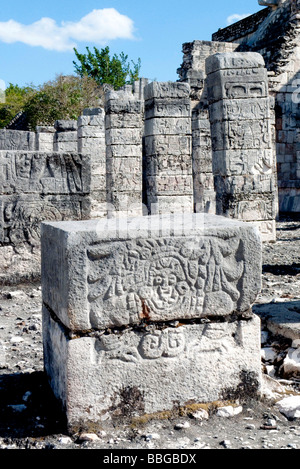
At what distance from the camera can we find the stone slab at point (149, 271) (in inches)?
115

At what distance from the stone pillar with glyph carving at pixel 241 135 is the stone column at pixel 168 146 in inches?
63.4

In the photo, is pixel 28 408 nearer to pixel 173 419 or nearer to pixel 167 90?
pixel 173 419

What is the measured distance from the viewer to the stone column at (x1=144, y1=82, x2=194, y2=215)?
10.8m

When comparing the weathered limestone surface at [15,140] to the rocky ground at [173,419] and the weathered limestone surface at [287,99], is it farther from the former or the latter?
the rocky ground at [173,419]

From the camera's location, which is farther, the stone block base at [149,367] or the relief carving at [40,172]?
the relief carving at [40,172]

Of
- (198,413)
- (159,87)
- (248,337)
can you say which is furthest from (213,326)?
(159,87)

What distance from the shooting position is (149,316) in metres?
3.07

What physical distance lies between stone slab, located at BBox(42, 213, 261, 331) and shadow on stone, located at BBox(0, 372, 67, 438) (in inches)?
20.0

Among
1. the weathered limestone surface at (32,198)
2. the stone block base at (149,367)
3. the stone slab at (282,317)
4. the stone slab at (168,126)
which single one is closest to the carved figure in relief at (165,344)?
the stone block base at (149,367)

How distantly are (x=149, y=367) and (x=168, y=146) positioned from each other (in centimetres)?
851

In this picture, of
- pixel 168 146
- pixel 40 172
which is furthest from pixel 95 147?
pixel 40 172

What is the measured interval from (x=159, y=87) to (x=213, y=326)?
816 centimetres

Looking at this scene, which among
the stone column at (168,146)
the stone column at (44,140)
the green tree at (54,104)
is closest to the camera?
the stone column at (168,146)

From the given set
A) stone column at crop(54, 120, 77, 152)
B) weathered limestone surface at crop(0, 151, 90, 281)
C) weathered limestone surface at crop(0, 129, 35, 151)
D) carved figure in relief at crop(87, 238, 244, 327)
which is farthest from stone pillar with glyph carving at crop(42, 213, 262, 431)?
stone column at crop(54, 120, 77, 152)
